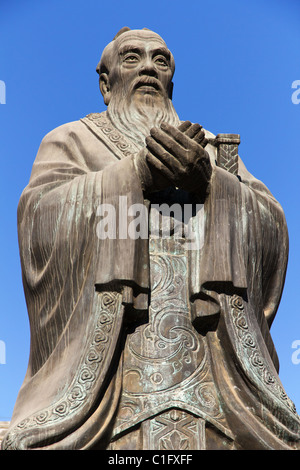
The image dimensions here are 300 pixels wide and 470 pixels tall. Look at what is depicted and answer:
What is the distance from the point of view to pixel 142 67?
8.24 metres

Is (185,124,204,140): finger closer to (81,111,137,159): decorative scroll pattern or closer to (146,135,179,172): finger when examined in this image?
(146,135,179,172): finger

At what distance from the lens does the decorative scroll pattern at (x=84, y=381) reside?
20.6 feet

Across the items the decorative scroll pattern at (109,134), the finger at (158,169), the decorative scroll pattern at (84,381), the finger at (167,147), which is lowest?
the decorative scroll pattern at (84,381)

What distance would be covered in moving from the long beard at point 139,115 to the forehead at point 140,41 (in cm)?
50

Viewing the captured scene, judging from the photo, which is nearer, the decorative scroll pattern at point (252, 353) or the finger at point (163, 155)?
the decorative scroll pattern at point (252, 353)

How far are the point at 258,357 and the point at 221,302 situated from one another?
20.5 inches

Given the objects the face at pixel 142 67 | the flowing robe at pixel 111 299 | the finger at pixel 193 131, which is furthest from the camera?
the face at pixel 142 67

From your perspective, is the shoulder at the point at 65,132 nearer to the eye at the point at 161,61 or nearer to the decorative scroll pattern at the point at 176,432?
the eye at the point at 161,61

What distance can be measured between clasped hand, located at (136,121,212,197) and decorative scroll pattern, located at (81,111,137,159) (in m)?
0.67

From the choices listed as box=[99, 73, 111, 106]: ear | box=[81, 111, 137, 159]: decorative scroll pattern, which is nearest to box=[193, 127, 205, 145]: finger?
box=[81, 111, 137, 159]: decorative scroll pattern

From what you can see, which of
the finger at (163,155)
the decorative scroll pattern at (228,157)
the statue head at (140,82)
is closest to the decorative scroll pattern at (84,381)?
the finger at (163,155)

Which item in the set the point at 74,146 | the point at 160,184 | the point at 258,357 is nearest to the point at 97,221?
the point at 160,184

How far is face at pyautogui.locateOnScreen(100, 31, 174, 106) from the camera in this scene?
8242 millimetres
